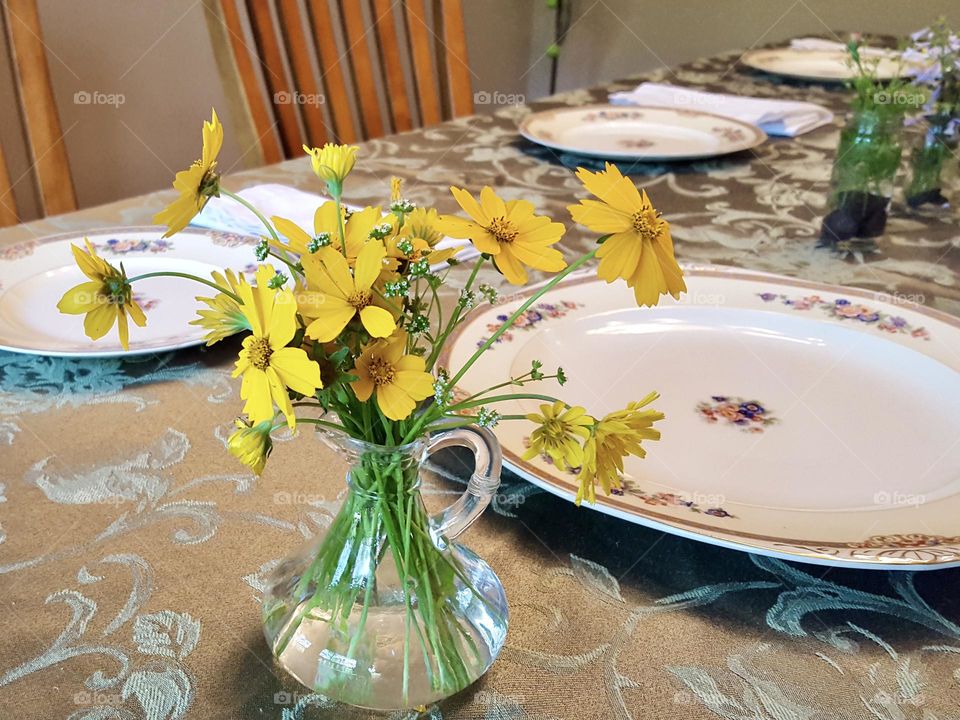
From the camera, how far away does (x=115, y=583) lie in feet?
1.66

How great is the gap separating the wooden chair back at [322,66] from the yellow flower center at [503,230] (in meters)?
1.10

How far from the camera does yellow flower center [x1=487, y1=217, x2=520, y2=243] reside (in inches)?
15.0

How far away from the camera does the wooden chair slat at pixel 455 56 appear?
1713 millimetres

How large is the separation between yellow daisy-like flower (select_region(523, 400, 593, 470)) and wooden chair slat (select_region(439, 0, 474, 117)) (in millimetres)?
1428

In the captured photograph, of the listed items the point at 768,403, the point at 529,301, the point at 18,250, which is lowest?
the point at 768,403

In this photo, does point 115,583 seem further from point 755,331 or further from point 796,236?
point 796,236

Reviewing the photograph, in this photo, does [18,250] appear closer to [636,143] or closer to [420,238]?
[420,238]

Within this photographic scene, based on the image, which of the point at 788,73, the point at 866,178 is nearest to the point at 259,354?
the point at 866,178

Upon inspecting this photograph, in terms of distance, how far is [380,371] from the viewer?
36 centimetres

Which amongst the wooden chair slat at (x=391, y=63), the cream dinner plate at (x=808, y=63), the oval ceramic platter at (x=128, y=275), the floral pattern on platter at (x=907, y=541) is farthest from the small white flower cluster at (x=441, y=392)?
the cream dinner plate at (x=808, y=63)

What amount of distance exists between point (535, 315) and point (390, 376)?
0.44m

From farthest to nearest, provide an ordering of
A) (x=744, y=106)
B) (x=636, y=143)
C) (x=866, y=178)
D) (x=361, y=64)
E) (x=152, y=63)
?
(x=152, y=63) → (x=361, y=64) → (x=744, y=106) → (x=636, y=143) → (x=866, y=178)

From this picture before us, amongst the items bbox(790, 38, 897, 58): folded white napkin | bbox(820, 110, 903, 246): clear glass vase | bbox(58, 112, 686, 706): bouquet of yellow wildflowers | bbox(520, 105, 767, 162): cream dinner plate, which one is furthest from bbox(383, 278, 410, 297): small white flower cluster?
bbox(790, 38, 897, 58): folded white napkin

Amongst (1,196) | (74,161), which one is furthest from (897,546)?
(74,161)
